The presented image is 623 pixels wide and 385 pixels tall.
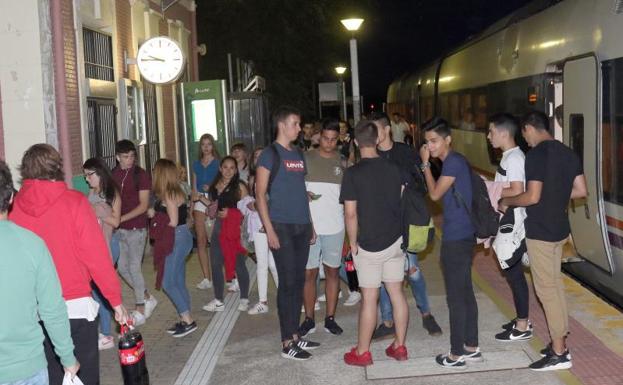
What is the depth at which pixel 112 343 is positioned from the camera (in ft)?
24.6

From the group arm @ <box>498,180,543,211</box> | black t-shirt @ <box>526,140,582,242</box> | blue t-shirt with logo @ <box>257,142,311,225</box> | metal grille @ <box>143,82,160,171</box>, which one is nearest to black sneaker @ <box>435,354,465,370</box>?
black t-shirt @ <box>526,140,582,242</box>

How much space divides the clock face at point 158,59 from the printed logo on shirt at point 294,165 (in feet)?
21.6

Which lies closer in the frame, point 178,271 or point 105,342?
point 105,342

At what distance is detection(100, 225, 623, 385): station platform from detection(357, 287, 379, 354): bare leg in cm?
21

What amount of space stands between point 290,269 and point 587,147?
378 cm

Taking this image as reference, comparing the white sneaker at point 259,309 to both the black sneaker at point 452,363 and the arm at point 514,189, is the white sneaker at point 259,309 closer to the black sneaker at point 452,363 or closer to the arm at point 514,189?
the black sneaker at point 452,363

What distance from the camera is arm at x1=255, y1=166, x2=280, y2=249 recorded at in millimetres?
6590

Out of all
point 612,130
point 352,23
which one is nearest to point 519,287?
point 612,130

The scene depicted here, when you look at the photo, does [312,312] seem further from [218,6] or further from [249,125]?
[218,6]

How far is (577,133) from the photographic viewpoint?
29.8ft

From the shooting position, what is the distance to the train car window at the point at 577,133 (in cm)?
891

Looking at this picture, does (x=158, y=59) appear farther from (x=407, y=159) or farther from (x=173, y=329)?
(x=407, y=159)

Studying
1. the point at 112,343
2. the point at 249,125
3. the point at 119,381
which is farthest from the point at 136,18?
the point at 119,381

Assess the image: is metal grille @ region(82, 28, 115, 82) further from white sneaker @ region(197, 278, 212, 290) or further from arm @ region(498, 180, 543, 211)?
arm @ region(498, 180, 543, 211)
